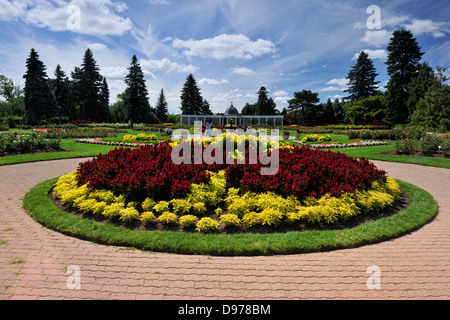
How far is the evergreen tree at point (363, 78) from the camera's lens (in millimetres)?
53156

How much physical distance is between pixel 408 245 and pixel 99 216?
17.7 ft

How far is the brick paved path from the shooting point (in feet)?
8.63

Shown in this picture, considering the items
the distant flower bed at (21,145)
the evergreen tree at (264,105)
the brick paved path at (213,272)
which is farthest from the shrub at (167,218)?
the evergreen tree at (264,105)

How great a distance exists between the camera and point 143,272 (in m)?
2.98

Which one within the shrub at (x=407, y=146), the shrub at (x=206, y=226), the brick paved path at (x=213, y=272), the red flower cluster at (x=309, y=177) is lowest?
the brick paved path at (x=213, y=272)

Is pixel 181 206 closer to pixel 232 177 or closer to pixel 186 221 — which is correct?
pixel 186 221

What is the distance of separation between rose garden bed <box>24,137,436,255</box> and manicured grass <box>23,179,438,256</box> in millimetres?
15

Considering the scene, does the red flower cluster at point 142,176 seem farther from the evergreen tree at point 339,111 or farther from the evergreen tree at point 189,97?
the evergreen tree at point 339,111

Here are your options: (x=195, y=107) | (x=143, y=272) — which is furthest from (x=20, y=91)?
(x=143, y=272)

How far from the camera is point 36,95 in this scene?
37312mm

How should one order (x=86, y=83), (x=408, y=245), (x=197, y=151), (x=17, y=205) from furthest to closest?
(x=86, y=83), (x=197, y=151), (x=17, y=205), (x=408, y=245)

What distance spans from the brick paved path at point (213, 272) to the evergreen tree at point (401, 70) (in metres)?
44.8

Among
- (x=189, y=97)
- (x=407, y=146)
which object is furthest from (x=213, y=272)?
(x=189, y=97)
